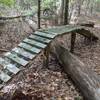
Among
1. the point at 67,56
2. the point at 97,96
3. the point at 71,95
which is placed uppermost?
the point at 67,56

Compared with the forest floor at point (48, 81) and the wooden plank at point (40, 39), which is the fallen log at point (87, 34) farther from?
the wooden plank at point (40, 39)

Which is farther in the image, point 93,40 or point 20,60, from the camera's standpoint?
point 93,40

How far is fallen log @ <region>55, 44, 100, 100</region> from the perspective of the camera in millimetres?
3827

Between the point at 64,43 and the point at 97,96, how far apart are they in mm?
4098

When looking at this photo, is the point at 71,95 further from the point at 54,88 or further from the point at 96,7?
the point at 96,7

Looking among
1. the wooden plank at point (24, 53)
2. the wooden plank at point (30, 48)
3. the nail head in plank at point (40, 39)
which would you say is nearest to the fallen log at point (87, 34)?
the nail head in plank at point (40, 39)

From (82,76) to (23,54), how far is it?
63.0 inches

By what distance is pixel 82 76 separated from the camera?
4.30 m

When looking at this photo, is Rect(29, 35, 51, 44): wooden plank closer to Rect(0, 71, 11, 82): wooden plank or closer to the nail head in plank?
the nail head in plank

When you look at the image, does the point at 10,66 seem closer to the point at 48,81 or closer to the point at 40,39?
the point at 48,81

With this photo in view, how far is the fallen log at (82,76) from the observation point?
3.83 metres

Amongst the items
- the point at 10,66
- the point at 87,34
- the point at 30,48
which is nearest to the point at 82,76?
the point at 30,48

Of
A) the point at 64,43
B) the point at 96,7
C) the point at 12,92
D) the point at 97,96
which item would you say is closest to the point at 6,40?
the point at 64,43

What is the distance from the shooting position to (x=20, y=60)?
4582 mm
